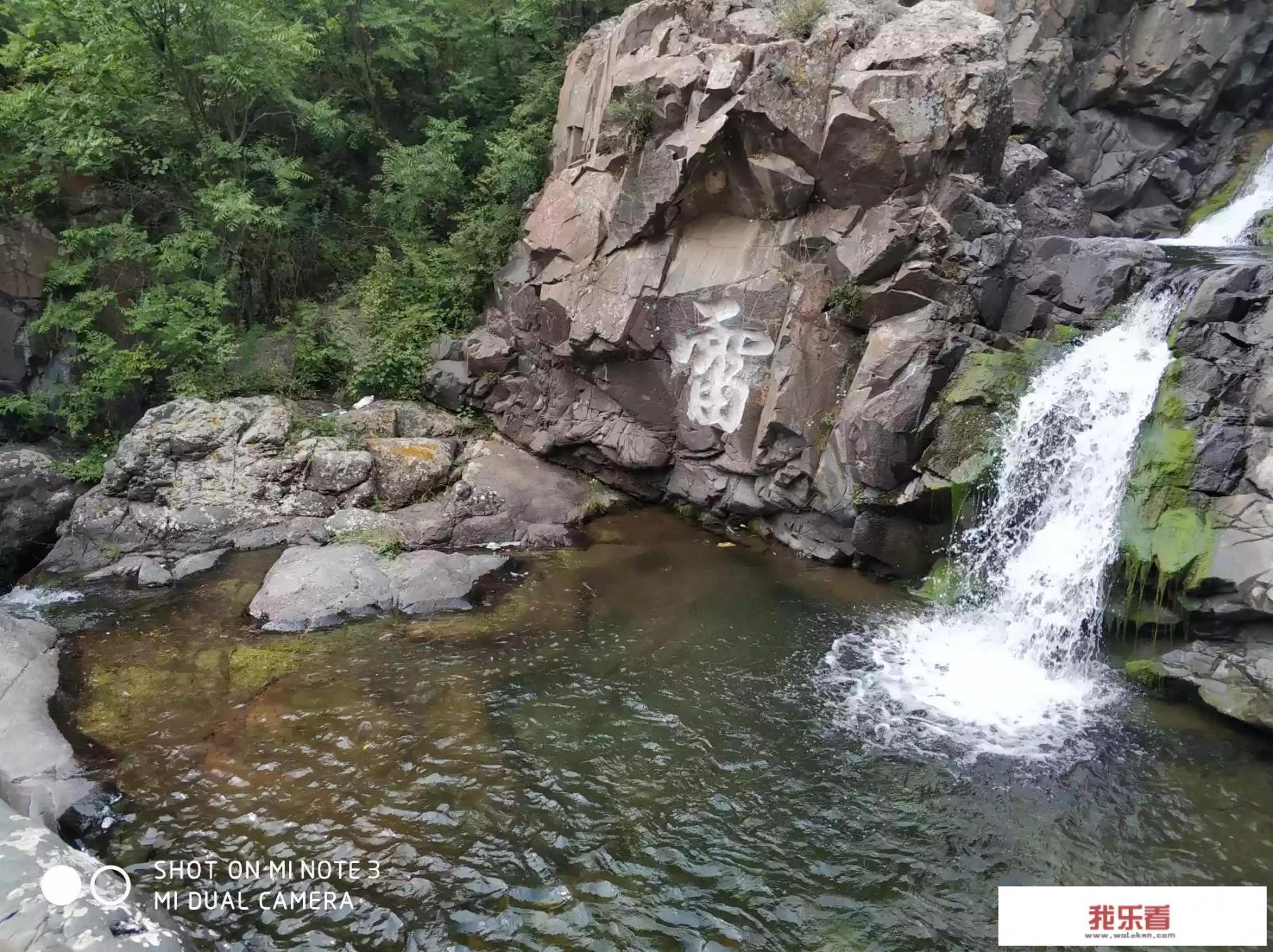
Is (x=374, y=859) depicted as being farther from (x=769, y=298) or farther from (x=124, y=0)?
(x=124, y=0)

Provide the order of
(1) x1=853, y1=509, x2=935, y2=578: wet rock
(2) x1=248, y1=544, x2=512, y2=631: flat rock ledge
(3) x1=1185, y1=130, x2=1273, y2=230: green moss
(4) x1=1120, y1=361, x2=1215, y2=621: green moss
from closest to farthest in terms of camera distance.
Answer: (4) x1=1120, y1=361, x2=1215, y2=621: green moss, (2) x1=248, y1=544, x2=512, y2=631: flat rock ledge, (1) x1=853, y1=509, x2=935, y2=578: wet rock, (3) x1=1185, y1=130, x2=1273, y2=230: green moss

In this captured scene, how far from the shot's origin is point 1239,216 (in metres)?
17.6

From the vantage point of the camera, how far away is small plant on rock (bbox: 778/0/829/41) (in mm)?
12531

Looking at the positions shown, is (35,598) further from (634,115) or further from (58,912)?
(634,115)

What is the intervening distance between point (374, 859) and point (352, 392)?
10.3 m

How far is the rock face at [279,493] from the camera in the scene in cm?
1189

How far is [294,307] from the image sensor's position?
653 inches

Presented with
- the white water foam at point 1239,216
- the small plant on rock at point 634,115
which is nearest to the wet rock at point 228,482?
the small plant on rock at point 634,115

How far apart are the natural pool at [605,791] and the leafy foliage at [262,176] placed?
6.66 metres

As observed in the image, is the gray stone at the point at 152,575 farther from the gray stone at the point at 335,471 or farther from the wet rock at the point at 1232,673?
the wet rock at the point at 1232,673

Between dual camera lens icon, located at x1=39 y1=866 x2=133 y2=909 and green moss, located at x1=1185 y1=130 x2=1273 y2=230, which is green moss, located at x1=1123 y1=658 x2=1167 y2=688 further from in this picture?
green moss, located at x1=1185 y1=130 x2=1273 y2=230

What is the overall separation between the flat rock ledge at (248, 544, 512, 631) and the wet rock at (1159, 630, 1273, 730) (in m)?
8.37

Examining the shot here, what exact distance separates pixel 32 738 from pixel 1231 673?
11680mm

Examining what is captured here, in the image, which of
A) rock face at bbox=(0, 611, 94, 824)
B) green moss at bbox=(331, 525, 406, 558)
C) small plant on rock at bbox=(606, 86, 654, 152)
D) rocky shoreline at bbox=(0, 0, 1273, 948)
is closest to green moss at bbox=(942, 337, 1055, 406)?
rocky shoreline at bbox=(0, 0, 1273, 948)
